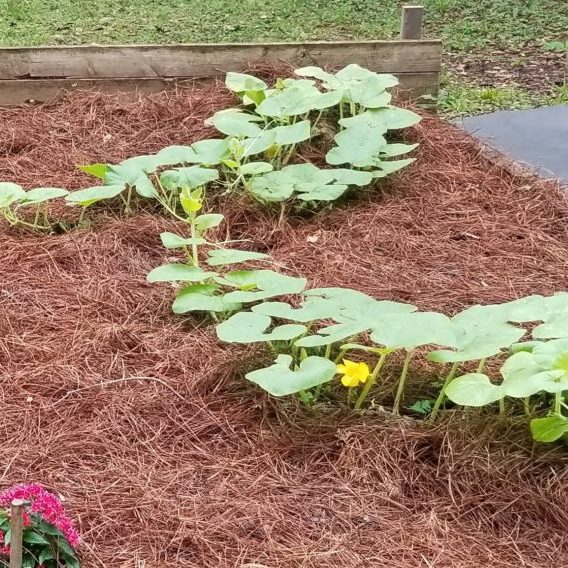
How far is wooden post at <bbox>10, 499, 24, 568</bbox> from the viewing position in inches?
45.8

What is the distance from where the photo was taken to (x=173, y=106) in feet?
13.1

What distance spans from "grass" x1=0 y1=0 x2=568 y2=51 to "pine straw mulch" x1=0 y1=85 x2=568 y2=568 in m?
3.09

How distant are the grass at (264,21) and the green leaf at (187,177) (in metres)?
2.76

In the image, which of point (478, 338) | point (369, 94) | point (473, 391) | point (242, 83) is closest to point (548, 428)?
point (473, 391)

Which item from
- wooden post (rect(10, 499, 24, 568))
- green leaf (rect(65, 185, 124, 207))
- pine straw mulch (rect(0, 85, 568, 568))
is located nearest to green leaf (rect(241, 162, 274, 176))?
pine straw mulch (rect(0, 85, 568, 568))

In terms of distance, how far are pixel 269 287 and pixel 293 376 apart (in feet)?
1.45

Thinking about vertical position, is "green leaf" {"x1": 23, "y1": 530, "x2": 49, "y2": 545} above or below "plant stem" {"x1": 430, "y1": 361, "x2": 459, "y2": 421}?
above

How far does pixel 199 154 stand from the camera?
3.35 m

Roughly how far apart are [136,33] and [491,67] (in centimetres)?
244

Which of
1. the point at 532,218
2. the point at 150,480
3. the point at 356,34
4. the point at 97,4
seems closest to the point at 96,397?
the point at 150,480

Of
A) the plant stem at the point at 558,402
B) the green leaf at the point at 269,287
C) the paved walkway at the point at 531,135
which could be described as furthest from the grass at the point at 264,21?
the plant stem at the point at 558,402

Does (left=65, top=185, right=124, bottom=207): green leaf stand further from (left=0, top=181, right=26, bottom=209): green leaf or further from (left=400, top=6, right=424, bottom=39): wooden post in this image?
(left=400, top=6, right=424, bottom=39): wooden post

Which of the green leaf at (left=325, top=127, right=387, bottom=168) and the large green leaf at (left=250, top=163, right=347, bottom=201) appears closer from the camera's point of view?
the large green leaf at (left=250, top=163, right=347, bottom=201)

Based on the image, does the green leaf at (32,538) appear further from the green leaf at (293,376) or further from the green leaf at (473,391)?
the green leaf at (473,391)
